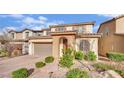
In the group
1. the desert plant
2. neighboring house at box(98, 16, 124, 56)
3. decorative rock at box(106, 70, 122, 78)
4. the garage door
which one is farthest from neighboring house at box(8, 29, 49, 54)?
decorative rock at box(106, 70, 122, 78)

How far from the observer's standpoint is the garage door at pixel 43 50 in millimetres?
7003

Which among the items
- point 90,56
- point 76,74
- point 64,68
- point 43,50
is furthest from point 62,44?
point 76,74

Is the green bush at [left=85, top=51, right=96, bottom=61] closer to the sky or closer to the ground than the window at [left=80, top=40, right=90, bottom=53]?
closer to the ground

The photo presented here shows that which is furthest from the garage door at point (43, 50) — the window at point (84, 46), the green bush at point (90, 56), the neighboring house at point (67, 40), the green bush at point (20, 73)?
the green bush at point (90, 56)

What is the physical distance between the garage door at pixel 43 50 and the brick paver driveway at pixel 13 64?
258mm

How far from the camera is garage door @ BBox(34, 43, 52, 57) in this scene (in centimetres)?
700

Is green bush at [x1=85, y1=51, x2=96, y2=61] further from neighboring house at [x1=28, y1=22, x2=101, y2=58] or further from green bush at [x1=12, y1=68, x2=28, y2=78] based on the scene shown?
green bush at [x1=12, y1=68, x2=28, y2=78]
